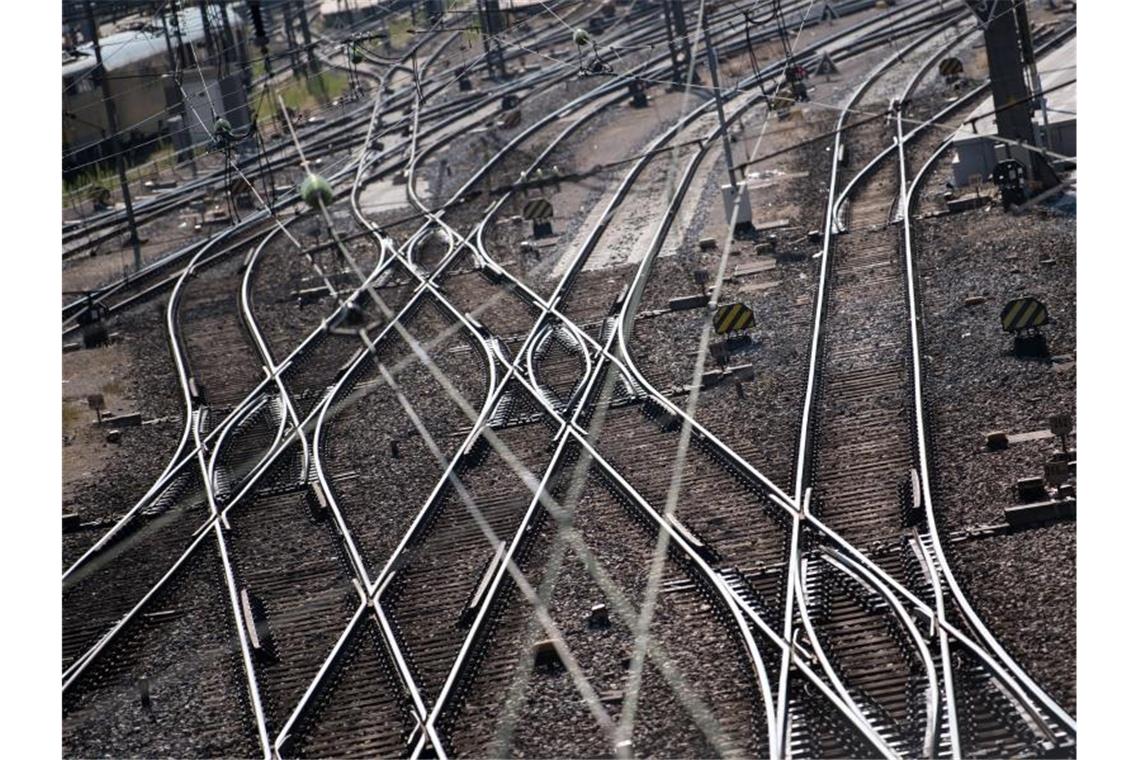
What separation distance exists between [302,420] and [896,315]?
5235 mm

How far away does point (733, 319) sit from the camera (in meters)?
16.8

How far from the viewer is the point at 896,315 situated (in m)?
16.5

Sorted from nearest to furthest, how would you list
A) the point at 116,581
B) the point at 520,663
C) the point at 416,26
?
1. the point at 520,663
2. the point at 116,581
3. the point at 416,26

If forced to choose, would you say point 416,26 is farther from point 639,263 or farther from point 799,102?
point 639,263

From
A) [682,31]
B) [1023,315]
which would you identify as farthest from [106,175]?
[1023,315]

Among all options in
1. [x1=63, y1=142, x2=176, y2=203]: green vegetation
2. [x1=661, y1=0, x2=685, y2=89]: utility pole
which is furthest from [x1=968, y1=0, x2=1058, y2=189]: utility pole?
[x1=63, y1=142, x2=176, y2=203]: green vegetation

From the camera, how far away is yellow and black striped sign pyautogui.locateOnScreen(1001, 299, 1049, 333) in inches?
585

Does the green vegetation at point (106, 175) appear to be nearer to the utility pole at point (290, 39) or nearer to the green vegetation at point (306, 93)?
the green vegetation at point (306, 93)

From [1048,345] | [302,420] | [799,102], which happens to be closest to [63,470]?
[302,420]

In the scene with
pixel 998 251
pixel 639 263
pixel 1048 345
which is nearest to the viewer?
pixel 1048 345

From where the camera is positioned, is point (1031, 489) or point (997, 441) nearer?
point (1031, 489)

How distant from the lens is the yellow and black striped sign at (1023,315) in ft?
48.8

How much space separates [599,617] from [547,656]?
509mm

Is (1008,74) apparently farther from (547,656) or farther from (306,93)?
(306,93)
